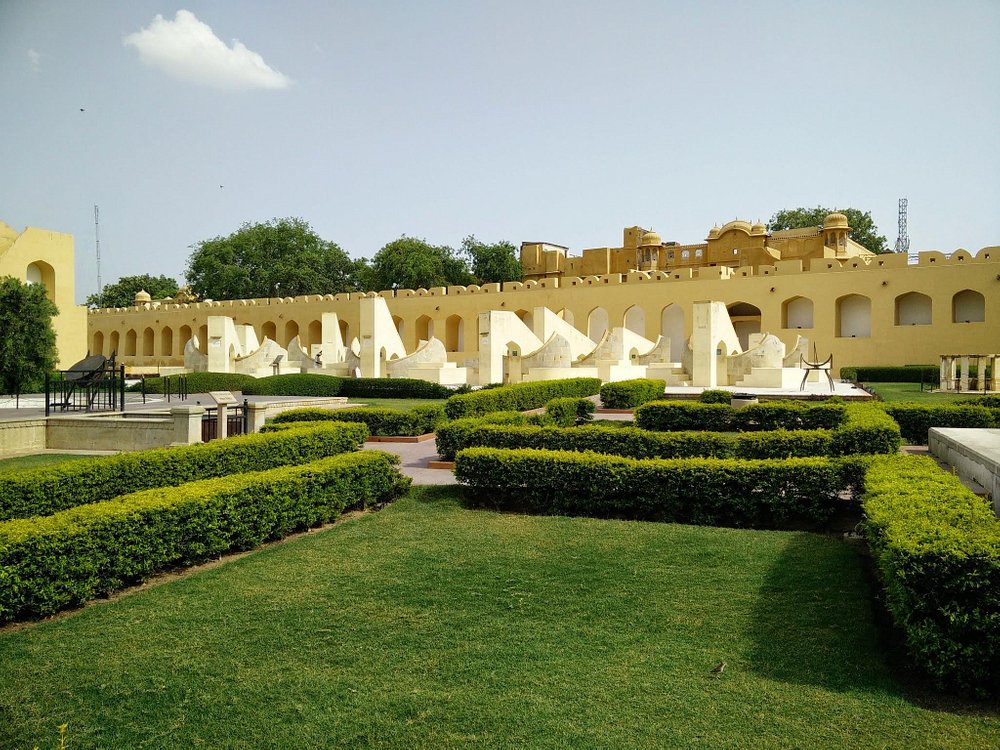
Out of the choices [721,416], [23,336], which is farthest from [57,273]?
[721,416]

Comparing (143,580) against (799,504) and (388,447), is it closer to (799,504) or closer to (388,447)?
(799,504)

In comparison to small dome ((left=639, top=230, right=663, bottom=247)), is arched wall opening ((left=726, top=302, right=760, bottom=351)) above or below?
below

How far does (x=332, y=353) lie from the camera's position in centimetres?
2908

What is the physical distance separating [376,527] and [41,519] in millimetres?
2349

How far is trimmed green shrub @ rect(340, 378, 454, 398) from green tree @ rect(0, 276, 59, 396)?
7.59 m

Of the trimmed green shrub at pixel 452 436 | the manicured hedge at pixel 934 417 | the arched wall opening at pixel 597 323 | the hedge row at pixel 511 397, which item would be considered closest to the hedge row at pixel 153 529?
the trimmed green shrub at pixel 452 436

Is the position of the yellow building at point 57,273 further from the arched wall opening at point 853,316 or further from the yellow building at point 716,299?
the arched wall opening at point 853,316

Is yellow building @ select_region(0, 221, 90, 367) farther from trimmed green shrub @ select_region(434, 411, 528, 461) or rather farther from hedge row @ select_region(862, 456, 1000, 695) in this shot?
hedge row @ select_region(862, 456, 1000, 695)

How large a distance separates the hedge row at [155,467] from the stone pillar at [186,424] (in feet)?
8.35

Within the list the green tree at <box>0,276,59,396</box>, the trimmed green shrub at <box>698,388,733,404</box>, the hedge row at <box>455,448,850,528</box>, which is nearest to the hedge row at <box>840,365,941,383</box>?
the trimmed green shrub at <box>698,388,733,404</box>

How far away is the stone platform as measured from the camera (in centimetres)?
527

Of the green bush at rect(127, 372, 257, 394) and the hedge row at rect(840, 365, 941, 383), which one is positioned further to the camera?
the hedge row at rect(840, 365, 941, 383)

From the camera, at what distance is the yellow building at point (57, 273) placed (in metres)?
24.8

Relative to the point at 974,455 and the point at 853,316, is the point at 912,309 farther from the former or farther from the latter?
the point at 974,455
